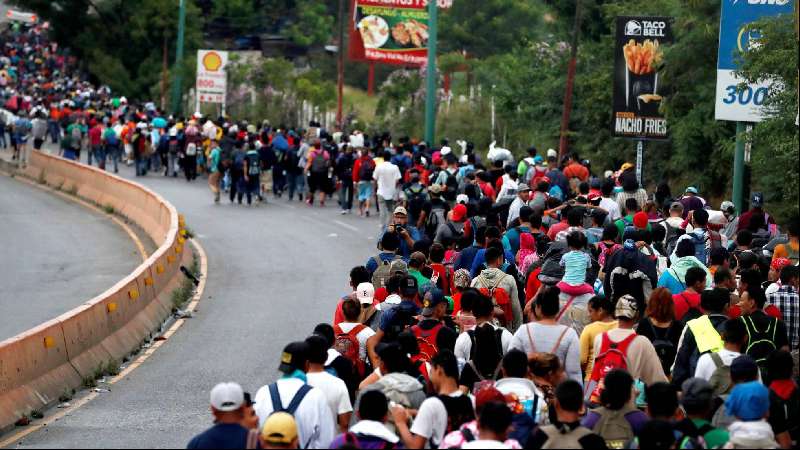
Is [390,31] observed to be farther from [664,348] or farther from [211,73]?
[664,348]

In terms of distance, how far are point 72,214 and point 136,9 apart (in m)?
33.8

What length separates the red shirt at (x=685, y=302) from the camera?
40.9 feet

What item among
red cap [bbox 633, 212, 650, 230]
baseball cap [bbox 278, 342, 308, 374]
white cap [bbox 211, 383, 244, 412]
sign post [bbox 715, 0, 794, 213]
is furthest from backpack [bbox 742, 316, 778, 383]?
sign post [bbox 715, 0, 794, 213]

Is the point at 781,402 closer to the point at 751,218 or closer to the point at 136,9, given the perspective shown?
the point at 751,218

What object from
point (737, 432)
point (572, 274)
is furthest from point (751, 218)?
point (737, 432)

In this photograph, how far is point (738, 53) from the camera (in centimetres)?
2152

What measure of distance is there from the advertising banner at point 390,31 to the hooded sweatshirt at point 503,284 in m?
39.3

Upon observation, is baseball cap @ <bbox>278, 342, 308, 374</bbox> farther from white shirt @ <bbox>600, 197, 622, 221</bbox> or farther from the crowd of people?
white shirt @ <bbox>600, 197, 622, 221</bbox>

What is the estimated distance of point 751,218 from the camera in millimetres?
18375

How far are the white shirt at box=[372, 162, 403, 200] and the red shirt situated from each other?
16928 mm

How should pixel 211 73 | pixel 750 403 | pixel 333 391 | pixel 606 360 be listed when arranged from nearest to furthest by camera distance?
pixel 750 403 → pixel 333 391 → pixel 606 360 → pixel 211 73

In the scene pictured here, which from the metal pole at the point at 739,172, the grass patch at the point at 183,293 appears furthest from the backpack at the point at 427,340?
the metal pole at the point at 739,172

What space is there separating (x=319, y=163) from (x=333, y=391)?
84.2ft

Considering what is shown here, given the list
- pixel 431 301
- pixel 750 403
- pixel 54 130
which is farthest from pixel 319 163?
pixel 750 403
